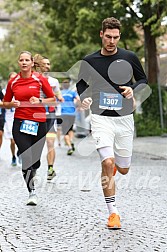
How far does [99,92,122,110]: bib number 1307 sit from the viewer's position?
612cm

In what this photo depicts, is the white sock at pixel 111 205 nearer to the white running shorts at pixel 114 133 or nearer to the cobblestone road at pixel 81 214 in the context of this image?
the cobblestone road at pixel 81 214

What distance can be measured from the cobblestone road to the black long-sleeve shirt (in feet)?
3.75

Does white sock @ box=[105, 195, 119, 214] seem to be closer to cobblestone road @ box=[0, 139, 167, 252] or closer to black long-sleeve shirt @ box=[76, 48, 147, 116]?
cobblestone road @ box=[0, 139, 167, 252]

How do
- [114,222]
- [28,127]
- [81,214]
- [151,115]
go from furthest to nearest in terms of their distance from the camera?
[151,115] → [28,127] → [81,214] → [114,222]

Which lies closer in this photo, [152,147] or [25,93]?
[25,93]

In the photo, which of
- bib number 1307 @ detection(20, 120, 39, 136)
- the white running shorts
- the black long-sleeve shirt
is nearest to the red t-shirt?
bib number 1307 @ detection(20, 120, 39, 136)

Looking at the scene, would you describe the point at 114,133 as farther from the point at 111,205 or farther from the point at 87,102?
the point at 111,205

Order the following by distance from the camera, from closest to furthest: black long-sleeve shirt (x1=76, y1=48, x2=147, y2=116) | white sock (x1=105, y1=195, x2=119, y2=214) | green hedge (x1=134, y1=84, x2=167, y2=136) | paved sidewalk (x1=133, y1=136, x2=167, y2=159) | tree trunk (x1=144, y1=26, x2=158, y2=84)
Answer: white sock (x1=105, y1=195, x2=119, y2=214)
black long-sleeve shirt (x1=76, y1=48, x2=147, y2=116)
paved sidewalk (x1=133, y1=136, x2=167, y2=159)
green hedge (x1=134, y1=84, x2=167, y2=136)
tree trunk (x1=144, y1=26, x2=158, y2=84)

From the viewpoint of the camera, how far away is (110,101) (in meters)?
6.12

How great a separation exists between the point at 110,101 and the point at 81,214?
1340mm

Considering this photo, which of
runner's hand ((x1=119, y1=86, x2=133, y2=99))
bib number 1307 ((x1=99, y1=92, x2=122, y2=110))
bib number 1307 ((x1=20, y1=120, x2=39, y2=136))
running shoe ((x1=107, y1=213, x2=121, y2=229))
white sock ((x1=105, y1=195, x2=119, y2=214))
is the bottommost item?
running shoe ((x1=107, y1=213, x2=121, y2=229))

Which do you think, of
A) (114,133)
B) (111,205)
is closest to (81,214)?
(111,205)

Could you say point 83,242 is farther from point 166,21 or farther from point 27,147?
point 166,21

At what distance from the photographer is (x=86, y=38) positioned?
2483 centimetres
